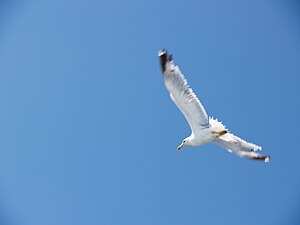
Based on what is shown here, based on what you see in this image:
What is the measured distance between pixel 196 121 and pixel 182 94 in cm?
114

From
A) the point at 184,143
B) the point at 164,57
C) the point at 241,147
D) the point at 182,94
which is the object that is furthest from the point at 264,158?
the point at 164,57

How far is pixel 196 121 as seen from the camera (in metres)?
12.4

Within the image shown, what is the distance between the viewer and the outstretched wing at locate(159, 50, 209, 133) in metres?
11.2

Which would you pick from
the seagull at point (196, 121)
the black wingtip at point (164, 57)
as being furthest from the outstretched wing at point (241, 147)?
the black wingtip at point (164, 57)

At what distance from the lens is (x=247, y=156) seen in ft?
44.8

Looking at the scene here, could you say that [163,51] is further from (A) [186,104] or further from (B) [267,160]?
(B) [267,160]

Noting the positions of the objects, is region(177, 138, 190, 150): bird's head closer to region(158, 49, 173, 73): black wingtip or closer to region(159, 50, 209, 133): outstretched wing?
region(159, 50, 209, 133): outstretched wing

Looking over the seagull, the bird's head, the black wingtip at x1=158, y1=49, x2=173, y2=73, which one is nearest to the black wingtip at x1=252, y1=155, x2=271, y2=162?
the seagull

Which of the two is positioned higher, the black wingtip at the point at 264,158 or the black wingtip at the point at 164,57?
the black wingtip at the point at 164,57

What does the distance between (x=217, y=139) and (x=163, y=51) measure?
3765 millimetres

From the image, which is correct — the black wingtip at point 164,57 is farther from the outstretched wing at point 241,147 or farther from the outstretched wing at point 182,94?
the outstretched wing at point 241,147

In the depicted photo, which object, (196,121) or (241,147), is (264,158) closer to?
(241,147)

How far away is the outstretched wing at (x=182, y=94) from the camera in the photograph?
1118 centimetres

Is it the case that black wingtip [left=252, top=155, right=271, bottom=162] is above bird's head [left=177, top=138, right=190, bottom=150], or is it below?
below
